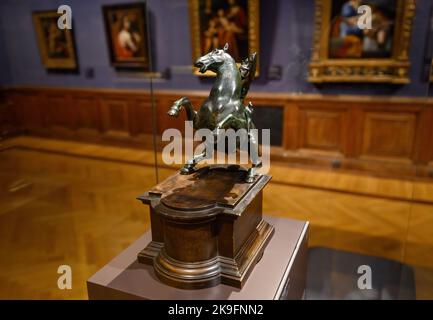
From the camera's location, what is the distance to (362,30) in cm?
351

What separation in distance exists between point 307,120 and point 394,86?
0.87m

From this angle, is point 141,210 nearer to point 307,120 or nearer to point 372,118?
point 307,120

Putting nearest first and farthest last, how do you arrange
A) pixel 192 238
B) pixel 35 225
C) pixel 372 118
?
1. pixel 192 238
2. pixel 35 225
3. pixel 372 118

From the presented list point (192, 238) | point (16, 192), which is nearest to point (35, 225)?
point (16, 192)

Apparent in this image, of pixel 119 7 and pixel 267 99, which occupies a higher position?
pixel 119 7

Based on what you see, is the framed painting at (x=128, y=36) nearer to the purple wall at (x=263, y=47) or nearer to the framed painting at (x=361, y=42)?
the purple wall at (x=263, y=47)

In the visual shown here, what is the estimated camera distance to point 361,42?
3549 millimetres

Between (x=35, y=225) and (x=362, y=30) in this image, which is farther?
(x=362, y=30)

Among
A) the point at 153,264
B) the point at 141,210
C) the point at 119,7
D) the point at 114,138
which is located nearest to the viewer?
the point at 153,264

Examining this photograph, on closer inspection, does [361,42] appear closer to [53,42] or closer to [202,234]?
[53,42]

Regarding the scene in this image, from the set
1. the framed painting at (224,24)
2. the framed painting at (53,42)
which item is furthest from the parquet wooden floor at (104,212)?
the framed painting at (224,24)

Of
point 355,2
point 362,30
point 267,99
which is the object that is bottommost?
point 267,99

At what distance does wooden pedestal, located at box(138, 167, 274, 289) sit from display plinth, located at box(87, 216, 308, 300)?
1.1 inches

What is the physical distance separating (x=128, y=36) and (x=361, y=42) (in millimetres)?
2485
